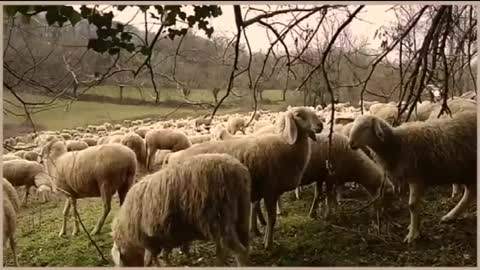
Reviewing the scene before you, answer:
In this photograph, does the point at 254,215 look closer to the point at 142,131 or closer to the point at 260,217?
the point at 260,217

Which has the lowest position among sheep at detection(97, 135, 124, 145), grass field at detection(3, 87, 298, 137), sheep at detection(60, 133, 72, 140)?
sheep at detection(97, 135, 124, 145)

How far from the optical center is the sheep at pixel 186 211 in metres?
1.38

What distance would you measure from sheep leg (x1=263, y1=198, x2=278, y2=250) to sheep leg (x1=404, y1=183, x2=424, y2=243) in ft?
1.09

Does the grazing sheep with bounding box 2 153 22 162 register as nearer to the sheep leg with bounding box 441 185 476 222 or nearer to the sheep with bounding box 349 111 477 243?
the sheep with bounding box 349 111 477 243

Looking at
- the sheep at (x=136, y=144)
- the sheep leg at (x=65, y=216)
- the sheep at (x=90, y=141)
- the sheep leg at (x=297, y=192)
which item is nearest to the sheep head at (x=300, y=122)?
the sheep leg at (x=297, y=192)

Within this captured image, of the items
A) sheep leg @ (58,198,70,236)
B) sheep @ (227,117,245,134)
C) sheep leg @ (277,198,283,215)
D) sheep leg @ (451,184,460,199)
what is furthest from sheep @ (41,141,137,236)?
sheep leg @ (451,184,460,199)

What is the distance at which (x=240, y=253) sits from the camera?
4.64 feet

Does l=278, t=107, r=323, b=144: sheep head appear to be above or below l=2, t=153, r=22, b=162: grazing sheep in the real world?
above

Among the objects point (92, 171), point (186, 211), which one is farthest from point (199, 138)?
point (92, 171)

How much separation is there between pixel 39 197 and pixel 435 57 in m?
1.06

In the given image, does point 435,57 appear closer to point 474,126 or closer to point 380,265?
point 474,126

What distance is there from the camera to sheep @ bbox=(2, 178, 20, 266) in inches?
56.6

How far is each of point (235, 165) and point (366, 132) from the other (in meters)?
0.35

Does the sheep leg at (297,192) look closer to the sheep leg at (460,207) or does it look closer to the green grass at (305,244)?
the green grass at (305,244)
